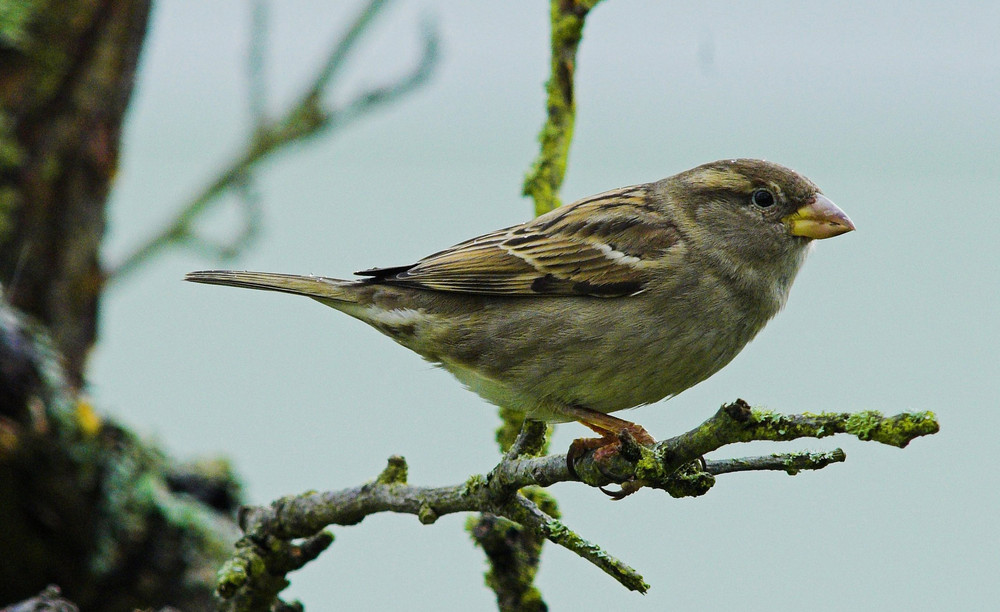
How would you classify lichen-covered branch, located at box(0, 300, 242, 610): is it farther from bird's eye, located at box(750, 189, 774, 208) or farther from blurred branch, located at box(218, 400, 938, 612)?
bird's eye, located at box(750, 189, 774, 208)

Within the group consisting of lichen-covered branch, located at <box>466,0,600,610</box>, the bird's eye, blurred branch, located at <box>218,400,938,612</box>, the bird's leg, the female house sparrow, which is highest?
lichen-covered branch, located at <box>466,0,600,610</box>

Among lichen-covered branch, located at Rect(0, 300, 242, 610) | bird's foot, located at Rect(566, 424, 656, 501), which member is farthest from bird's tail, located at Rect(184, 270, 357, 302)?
bird's foot, located at Rect(566, 424, 656, 501)

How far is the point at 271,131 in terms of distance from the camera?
5133 mm

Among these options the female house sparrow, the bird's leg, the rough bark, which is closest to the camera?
the bird's leg

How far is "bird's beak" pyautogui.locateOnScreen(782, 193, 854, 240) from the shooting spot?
321 cm

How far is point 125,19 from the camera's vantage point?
4.09m

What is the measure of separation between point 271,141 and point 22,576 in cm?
251

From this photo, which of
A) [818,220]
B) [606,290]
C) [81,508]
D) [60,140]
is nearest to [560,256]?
[606,290]

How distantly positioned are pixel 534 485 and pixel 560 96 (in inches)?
59.8

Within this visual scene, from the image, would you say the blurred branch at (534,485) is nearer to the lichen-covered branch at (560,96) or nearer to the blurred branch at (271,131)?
the lichen-covered branch at (560,96)

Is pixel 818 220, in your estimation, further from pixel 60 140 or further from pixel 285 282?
pixel 60 140

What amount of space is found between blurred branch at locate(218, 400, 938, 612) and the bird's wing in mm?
647

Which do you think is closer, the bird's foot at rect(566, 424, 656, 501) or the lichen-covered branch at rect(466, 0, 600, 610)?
the bird's foot at rect(566, 424, 656, 501)

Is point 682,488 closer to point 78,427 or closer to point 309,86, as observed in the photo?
point 78,427
